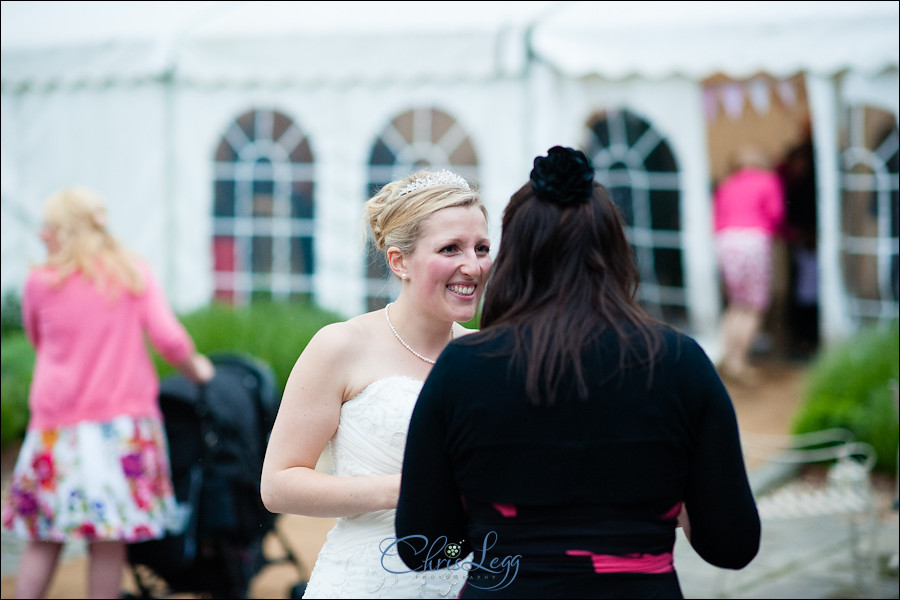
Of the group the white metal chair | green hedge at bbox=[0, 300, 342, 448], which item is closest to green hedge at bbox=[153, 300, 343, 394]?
green hedge at bbox=[0, 300, 342, 448]

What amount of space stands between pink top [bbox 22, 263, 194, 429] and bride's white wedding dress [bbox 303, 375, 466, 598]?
1.78 meters

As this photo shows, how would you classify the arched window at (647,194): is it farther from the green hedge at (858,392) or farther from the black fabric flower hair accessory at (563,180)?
the black fabric flower hair accessory at (563,180)

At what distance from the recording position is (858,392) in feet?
20.2

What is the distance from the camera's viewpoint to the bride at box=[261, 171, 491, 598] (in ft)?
6.68

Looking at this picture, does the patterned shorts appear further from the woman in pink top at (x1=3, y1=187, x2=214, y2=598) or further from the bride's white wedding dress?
the bride's white wedding dress

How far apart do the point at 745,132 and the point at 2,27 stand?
7628mm

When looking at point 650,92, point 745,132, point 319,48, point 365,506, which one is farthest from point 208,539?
point 745,132

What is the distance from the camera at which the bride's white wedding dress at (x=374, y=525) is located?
205 cm

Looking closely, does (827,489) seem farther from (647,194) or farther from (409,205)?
(409,205)

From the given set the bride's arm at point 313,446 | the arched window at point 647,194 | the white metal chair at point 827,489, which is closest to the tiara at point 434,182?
the bride's arm at point 313,446

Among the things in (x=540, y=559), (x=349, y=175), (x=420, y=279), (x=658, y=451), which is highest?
(x=349, y=175)

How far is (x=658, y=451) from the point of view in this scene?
1.61 m

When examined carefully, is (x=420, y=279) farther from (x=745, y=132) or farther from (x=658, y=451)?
(x=745, y=132)

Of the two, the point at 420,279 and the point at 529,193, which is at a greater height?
the point at 529,193
